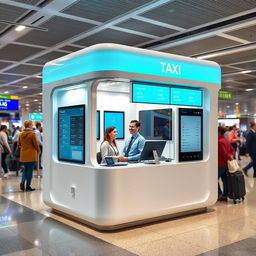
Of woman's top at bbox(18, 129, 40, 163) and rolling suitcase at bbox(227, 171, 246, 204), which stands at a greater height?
woman's top at bbox(18, 129, 40, 163)

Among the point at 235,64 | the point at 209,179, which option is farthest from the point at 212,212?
the point at 235,64

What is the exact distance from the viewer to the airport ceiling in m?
5.78

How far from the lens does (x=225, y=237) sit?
13.9 feet

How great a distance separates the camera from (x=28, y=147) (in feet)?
24.0

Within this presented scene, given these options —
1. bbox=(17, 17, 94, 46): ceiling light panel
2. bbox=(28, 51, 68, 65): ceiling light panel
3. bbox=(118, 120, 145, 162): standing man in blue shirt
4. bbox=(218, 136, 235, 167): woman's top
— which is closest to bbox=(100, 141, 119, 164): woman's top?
bbox=(118, 120, 145, 162): standing man in blue shirt

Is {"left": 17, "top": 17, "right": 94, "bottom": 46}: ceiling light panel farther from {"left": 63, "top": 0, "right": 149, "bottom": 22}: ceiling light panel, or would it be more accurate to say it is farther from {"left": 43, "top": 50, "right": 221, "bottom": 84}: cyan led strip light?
{"left": 43, "top": 50, "right": 221, "bottom": 84}: cyan led strip light

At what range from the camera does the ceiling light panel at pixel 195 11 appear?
Result: 564 cm

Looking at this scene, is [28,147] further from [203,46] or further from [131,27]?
[203,46]

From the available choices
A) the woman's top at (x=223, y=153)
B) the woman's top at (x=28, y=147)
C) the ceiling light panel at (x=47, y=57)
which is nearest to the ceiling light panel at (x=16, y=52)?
the ceiling light panel at (x=47, y=57)

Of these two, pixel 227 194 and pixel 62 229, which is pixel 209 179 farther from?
pixel 62 229

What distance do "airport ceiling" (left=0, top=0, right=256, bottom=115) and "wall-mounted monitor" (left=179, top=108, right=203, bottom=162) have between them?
1.82m

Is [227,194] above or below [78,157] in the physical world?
below

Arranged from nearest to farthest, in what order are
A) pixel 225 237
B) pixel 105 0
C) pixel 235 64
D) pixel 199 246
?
pixel 199 246 < pixel 225 237 < pixel 105 0 < pixel 235 64

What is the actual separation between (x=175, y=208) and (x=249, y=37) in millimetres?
4503
